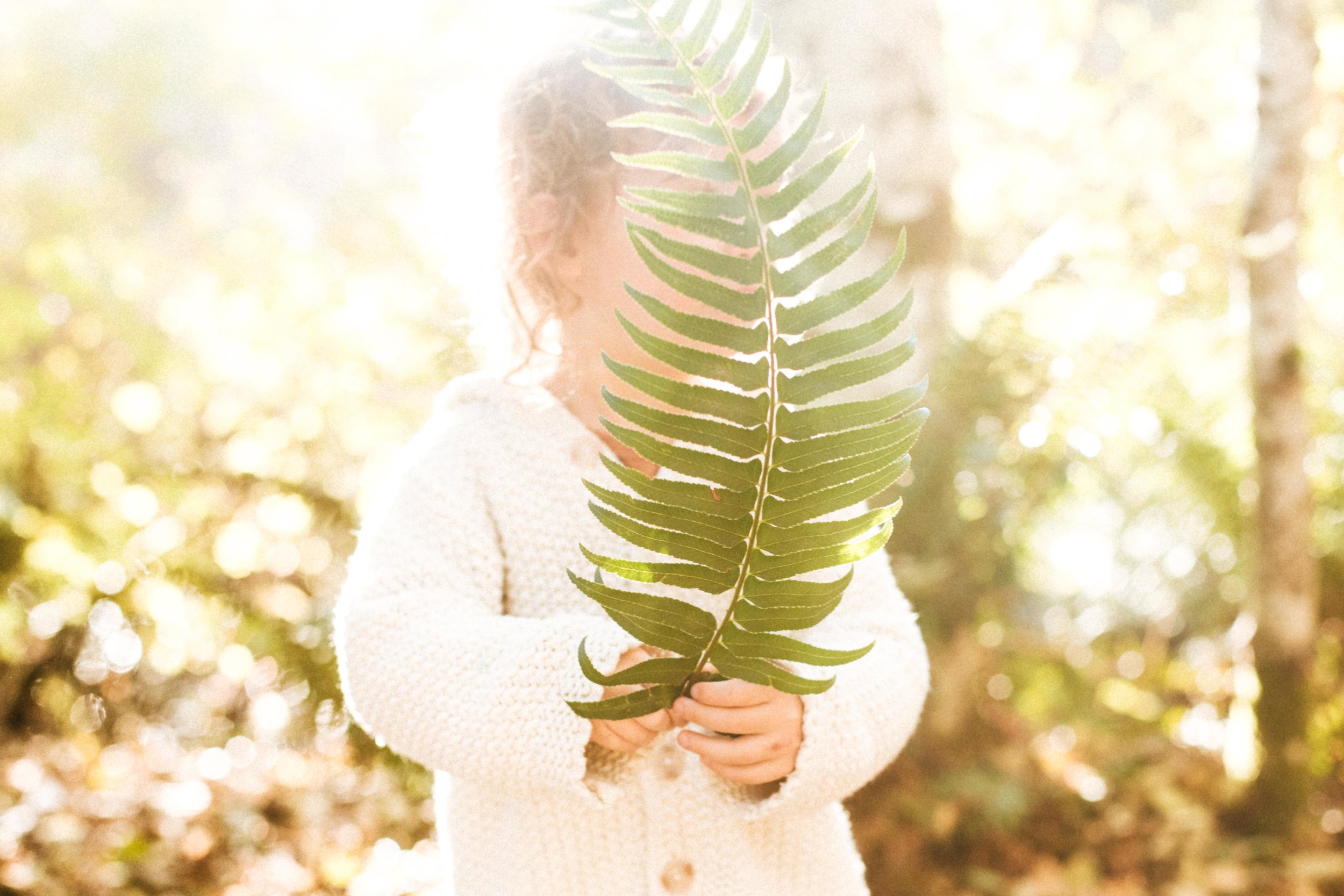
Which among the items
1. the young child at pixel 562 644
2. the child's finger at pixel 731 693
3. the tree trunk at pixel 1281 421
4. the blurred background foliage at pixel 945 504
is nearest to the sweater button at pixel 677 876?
the young child at pixel 562 644

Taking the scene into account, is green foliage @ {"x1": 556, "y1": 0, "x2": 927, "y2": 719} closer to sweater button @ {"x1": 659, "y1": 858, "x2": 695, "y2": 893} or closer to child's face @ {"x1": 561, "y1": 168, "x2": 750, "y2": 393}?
child's face @ {"x1": 561, "y1": 168, "x2": 750, "y2": 393}

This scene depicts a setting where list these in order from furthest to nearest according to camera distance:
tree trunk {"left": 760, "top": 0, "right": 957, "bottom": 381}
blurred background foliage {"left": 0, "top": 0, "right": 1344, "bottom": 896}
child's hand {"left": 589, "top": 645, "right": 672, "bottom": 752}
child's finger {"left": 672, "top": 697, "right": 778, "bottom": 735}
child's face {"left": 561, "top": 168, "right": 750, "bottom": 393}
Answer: blurred background foliage {"left": 0, "top": 0, "right": 1344, "bottom": 896} < tree trunk {"left": 760, "top": 0, "right": 957, "bottom": 381} < child's face {"left": 561, "top": 168, "right": 750, "bottom": 393} < child's hand {"left": 589, "top": 645, "right": 672, "bottom": 752} < child's finger {"left": 672, "top": 697, "right": 778, "bottom": 735}

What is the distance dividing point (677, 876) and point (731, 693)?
14.4 inches

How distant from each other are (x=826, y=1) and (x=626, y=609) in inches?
81.2

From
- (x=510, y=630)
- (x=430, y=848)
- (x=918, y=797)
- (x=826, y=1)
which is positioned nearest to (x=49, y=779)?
(x=430, y=848)

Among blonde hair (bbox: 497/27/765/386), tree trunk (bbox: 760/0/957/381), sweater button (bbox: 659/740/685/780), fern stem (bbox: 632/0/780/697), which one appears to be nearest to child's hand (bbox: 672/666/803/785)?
sweater button (bbox: 659/740/685/780)

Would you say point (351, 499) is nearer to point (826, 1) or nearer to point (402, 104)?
point (826, 1)

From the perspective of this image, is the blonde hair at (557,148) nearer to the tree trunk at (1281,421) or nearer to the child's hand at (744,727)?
the child's hand at (744,727)

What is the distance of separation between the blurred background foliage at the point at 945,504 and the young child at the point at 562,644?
3.52 feet

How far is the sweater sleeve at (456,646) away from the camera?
919mm

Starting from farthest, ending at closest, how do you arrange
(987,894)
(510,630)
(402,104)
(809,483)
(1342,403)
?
(402,104) < (1342,403) < (987,894) < (510,630) < (809,483)

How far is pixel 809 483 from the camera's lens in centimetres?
51

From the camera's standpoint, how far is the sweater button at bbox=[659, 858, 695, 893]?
1066mm

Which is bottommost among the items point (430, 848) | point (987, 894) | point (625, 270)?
point (430, 848)
